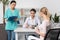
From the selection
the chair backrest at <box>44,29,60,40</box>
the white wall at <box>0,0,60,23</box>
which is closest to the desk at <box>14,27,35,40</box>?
the chair backrest at <box>44,29,60,40</box>

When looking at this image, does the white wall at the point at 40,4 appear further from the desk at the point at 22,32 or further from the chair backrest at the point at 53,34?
the chair backrest at the point at 53,34

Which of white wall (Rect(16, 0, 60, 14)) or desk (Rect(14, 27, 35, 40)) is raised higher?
white wall (Rect(16, 0, 60, 14))

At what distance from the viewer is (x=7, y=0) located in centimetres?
625

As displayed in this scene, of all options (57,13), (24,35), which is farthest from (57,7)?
(24,35)

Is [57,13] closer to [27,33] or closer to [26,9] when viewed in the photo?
[26,9]

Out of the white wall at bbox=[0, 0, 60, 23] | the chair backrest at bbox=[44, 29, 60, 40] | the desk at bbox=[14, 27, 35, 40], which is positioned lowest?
the desk at bbox=[14, 27, 35, 40]

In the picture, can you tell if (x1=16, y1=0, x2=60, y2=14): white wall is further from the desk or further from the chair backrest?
the chair backrest

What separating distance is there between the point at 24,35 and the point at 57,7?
7.81ft

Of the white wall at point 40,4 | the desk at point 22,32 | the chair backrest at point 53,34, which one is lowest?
the desk at point 22,32

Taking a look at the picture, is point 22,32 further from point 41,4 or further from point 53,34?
point 41,4

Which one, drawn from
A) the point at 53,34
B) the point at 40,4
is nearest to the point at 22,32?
the point at 53,34

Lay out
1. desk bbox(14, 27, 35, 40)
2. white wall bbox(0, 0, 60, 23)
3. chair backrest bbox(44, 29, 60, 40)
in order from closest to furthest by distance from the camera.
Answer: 1. chair backrest bbox(44, 29, 60, 40)
2. desk bbox(14, 27, 35, 40)
3. white wall bbox(0, 0, 60, 23)

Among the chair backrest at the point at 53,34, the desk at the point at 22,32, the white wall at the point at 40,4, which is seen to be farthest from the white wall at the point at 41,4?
the chair backrest at the point at 53,34

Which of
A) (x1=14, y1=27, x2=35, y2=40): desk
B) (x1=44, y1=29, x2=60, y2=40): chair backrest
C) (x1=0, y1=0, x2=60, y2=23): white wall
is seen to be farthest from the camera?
(x1=0, y1=0, x2=60, y2=23): white wall
